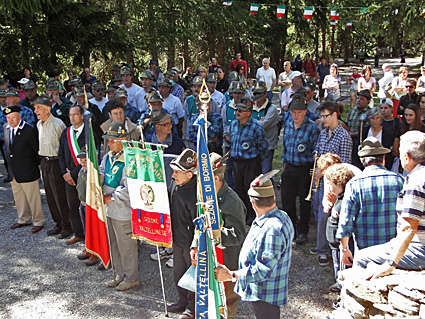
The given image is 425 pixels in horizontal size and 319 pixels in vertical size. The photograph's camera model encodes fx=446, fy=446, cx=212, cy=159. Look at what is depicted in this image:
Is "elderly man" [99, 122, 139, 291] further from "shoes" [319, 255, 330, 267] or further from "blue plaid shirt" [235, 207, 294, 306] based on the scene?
"shoes" [319, 255, 330, 267]

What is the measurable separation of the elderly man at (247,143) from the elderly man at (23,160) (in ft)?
11.6

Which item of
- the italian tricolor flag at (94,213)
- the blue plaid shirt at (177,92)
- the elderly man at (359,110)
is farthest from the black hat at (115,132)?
the blue plaid shirt at (177,92)

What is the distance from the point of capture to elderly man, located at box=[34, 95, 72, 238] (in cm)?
748

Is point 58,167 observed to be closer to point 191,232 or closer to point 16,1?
point 191,232

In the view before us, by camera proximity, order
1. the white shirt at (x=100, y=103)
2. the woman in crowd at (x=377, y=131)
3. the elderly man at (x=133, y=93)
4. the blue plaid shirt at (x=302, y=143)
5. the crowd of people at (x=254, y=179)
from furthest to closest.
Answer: the elderly man at (x=133, y=93)
the white shirt at (x=100, y=103)
the woman in crowd at (x=377, y=131)
the blue plaid shirt at (x=302, y=143)
the crowd of people at (x=254, y=179)

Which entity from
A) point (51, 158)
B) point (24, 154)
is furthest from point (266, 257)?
point (24, 154)

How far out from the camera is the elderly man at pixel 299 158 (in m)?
6.63

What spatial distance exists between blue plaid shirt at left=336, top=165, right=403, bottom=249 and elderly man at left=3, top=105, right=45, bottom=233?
5.64 meters

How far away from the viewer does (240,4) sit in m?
23.2

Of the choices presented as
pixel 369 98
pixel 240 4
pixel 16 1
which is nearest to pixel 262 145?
pixel 369 98

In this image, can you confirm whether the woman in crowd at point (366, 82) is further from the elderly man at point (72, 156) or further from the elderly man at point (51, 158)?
the elderly man at point (51, 158)

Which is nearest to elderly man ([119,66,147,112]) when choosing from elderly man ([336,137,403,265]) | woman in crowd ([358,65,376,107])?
woman in crowd ([358,65,376,107])

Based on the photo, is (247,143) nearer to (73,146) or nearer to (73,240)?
(73,146)

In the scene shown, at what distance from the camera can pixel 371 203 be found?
428cm
